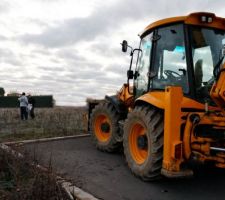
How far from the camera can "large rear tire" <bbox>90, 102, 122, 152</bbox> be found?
9.79m

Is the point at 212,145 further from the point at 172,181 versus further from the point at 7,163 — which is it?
the point at 7,163

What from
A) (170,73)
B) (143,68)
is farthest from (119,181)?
(143,68)

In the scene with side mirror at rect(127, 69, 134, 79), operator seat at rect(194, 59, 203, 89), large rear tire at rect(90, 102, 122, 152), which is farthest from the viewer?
large rear tire at rect(90, 102, 122, 152)

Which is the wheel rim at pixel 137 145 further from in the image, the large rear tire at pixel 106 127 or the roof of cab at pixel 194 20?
the roof of cab at pixel 194 20

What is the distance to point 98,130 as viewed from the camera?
10594 millimetres

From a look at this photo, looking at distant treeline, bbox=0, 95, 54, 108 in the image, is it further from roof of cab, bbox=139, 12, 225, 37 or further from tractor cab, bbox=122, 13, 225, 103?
roof of cab, bbox=139, 12, 225, 37

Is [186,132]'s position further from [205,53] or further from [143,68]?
[143,68]

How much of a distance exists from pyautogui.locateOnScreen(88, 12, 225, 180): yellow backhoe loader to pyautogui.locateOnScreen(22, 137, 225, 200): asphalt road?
1.04 ft

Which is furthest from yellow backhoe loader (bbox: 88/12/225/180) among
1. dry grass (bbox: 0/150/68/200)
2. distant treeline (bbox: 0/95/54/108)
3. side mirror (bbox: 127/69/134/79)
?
distant treeline (bbox: 0/95/54/108)

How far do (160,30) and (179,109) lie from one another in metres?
2.04

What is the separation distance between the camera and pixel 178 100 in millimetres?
6402

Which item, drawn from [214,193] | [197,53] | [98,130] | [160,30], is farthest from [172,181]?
[98,130]

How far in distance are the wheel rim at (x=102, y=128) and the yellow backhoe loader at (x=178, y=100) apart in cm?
186

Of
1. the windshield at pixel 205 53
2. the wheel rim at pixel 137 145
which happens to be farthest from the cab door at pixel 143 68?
the windshield at pixel 205 53
